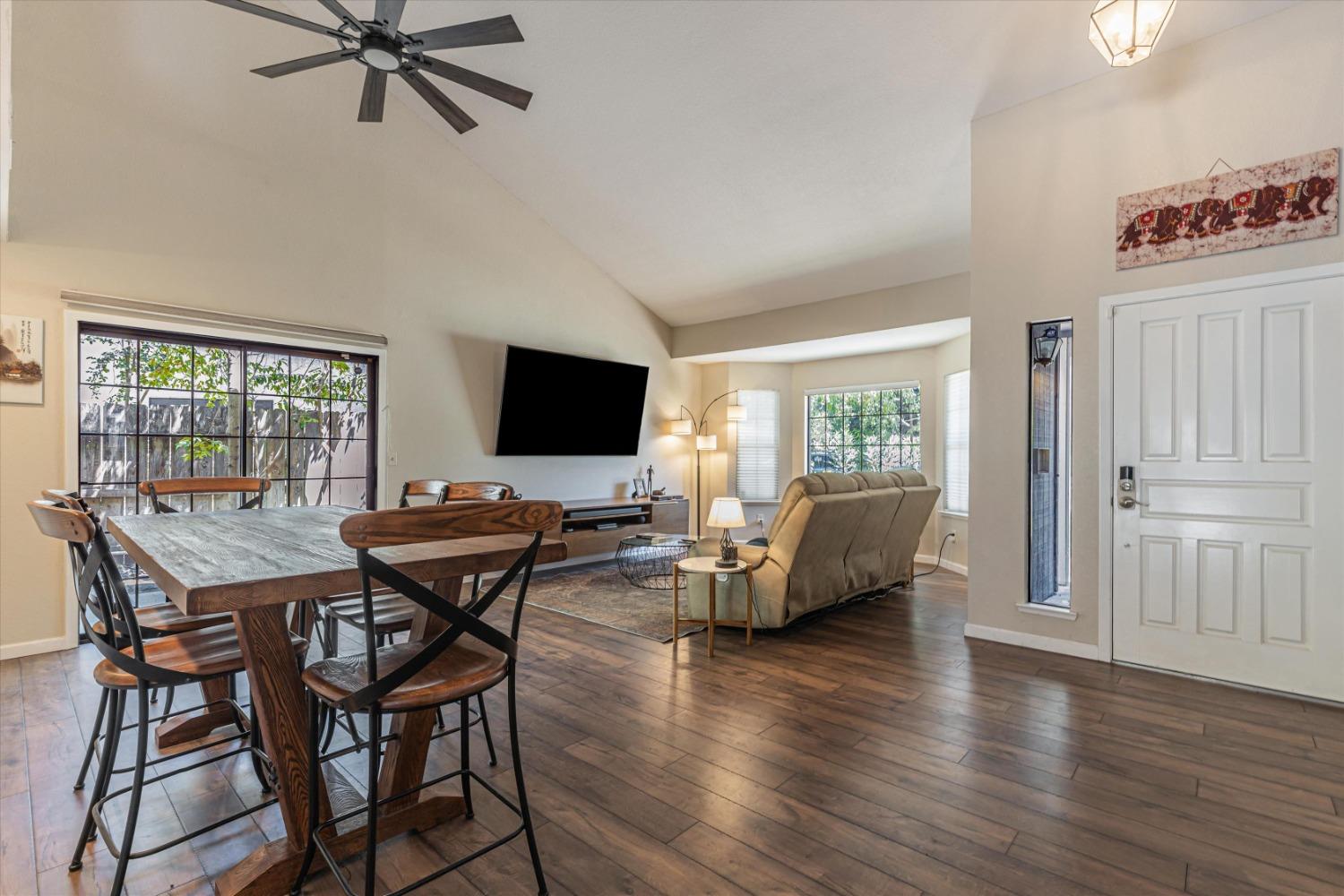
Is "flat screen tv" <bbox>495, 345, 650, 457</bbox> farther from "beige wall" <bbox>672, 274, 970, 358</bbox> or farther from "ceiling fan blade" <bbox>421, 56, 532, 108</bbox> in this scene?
"ceiling fan blade" <bbox>421, 56, 532, 108</bbox>

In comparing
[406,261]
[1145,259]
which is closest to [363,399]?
[406,261]

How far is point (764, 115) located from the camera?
14.5 ft

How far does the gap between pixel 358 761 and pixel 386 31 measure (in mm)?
2953

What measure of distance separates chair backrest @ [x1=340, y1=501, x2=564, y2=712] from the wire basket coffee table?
3662 mm

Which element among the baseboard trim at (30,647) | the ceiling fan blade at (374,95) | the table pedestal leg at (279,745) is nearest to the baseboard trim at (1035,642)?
the table pedestal leg at (279,745)

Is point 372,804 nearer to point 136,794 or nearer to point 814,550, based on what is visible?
point 136,794

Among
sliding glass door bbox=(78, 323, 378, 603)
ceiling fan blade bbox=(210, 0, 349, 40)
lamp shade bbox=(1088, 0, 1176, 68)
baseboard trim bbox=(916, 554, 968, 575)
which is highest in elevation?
lamp shade bbox=(1088, 0, 1176, 68)

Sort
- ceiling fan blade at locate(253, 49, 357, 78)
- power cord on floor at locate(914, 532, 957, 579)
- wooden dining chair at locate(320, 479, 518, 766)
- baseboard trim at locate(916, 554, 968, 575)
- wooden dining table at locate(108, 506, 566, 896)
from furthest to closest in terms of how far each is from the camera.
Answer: power cord on floor at locate(914, 532, 957, 579) → baseboard trim at locate(916, 554, 968, 575) → ceiling fan blade at locate(253, 49, 357, 78) → wooden dining chair at locate(320, 479, 518, 766) → wooden dining table at locate(108, 506, 566, 896)

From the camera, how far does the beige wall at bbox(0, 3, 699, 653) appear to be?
3756 mm

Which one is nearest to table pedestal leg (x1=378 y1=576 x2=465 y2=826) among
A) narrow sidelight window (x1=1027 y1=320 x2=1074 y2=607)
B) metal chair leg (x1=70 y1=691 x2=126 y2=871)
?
metal chair leg (x1=70 y1=691 x2=126 y2=871)

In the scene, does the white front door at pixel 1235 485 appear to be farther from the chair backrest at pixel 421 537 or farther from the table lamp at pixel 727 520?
the chair backrest at pixel 421 537

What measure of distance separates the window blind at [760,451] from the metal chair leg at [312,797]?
22.4 feet

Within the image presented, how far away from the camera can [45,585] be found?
3.82 meters

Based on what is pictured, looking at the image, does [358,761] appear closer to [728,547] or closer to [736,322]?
[728,547]
